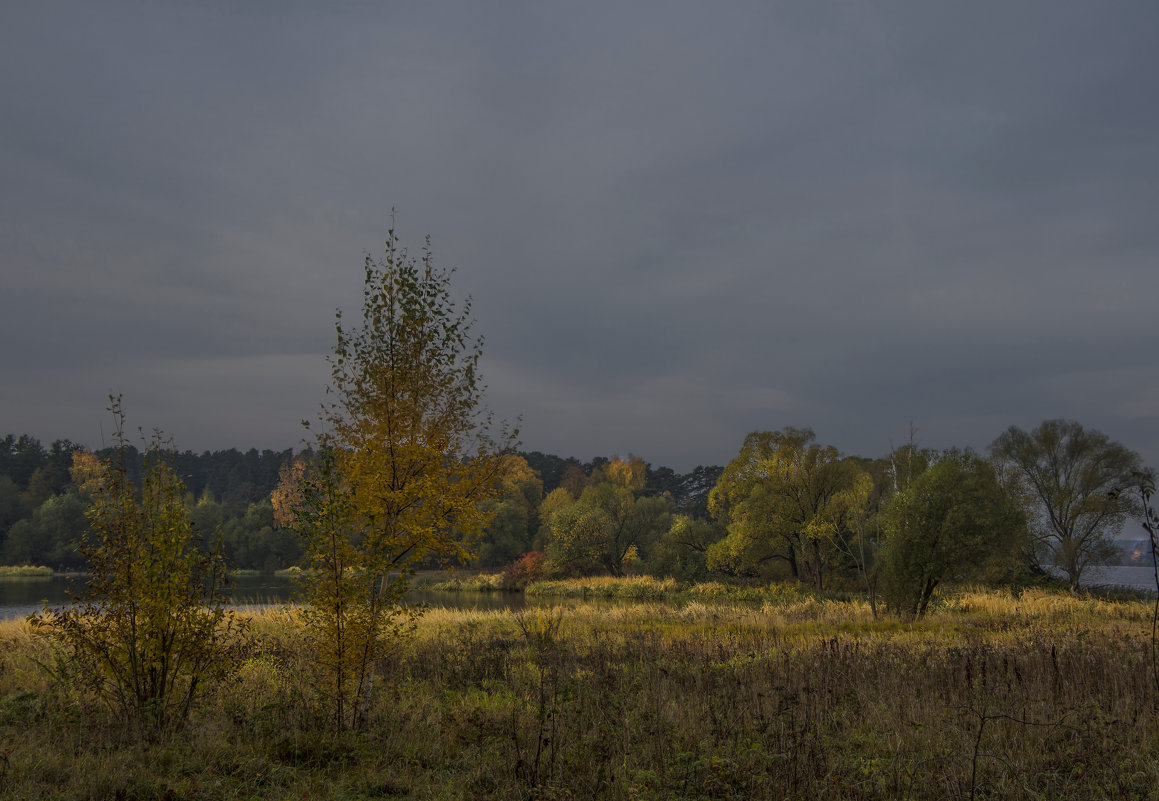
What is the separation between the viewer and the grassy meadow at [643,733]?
5.48m

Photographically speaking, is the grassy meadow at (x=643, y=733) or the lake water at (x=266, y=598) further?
the lake water at (x=266, y=598)

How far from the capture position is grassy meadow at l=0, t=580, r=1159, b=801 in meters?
5.48

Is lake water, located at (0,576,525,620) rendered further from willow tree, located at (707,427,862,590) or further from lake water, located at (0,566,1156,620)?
willow tree, located at (707,427,862,590)

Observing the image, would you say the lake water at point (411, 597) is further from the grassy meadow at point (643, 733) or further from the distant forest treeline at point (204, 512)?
the grassy meadow at point (643, 733)

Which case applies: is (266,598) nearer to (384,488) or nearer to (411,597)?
(411,597)

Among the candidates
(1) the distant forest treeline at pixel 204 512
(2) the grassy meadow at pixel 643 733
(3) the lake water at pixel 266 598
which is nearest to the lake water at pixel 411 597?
(3) the lake water at pixel 266 598

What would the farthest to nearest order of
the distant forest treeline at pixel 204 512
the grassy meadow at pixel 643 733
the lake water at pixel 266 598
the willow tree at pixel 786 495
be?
the distant forest treeline at pixel 204 512 < the willow tree at pixel 786 495 < the lake water at pixel 266 598 < the grassy meadow at pixel 643 733

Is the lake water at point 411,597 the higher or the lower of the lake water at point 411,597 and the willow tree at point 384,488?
the lower

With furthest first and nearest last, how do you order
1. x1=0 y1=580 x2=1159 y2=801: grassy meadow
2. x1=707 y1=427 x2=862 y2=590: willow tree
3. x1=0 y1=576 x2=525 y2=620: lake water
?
x1=707 y1=427 x2=862 y2=590: willow tree, x1=0 y1=576 x2=525 y2=620: lake water, x1=0 y1=580 x2=1159 y2=801: grassy meadow

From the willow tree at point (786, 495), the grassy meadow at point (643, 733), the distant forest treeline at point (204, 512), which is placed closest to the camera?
the grassy meadow at point (643, 733)

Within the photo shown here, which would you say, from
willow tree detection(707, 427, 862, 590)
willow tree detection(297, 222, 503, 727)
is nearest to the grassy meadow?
willow tree detection(297, 222, 503, 727)

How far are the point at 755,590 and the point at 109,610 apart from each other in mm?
35381

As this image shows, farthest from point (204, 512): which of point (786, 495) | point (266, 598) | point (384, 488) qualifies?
point (384, 488)

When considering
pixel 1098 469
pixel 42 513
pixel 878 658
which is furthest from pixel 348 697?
pixel 42 513
